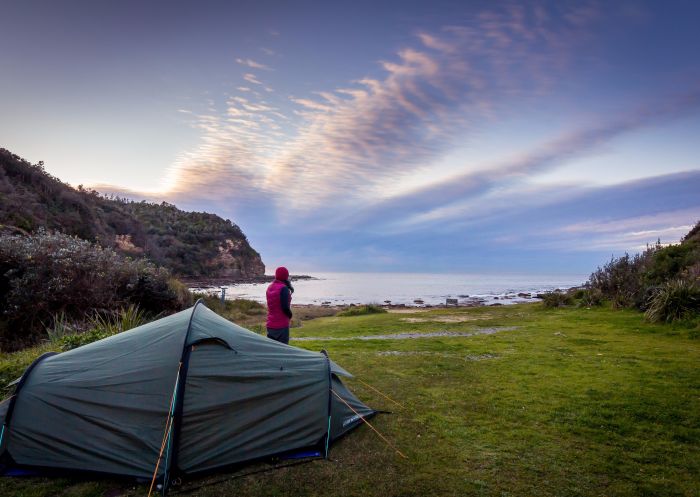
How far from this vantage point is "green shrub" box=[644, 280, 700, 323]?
14.2m

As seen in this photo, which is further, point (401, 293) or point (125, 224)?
point (401, 293)

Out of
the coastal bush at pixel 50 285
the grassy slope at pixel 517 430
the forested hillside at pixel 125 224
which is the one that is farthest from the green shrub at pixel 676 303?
the forested hillside at pixel 125 224

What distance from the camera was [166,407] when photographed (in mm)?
5133

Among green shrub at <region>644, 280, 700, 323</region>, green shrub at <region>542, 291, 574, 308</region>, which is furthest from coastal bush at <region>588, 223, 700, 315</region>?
green shrub at <region>542, 291, 574, 308</region>

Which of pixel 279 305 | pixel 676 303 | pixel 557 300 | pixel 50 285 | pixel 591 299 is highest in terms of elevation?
pixel 50 285

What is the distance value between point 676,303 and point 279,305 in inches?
553

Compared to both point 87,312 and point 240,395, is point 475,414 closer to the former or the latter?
point 240,395

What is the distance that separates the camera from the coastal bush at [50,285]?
1327 centimetres

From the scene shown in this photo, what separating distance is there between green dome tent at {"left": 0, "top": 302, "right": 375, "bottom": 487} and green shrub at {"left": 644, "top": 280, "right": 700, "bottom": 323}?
45.5 feet

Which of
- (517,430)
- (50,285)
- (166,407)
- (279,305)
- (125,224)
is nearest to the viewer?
(166,407)

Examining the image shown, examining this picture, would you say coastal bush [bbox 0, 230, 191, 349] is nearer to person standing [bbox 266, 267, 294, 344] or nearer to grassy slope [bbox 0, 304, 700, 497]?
grassy slope [bbox 0, 304, 700, 497]

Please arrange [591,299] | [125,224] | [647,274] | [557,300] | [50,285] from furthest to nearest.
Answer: [125,224] < [557,300] < [591,299] < [647,274] < [50,285]

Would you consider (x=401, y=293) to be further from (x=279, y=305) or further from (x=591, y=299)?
(x=279, y=305)

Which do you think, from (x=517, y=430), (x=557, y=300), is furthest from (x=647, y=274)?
(x=517, y=430)
